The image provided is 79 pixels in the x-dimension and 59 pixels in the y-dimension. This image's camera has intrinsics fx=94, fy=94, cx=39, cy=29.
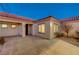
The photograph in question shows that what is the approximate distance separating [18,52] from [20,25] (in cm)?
54

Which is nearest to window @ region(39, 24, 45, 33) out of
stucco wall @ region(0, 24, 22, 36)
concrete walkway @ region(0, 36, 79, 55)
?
concrete walkway @ region(0, 36, 79, 55)

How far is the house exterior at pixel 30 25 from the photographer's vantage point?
6.04 feet

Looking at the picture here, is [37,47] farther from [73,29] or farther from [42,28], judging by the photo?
[73,29]

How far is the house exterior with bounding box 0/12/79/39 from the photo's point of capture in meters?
1.84

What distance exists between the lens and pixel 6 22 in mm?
1858

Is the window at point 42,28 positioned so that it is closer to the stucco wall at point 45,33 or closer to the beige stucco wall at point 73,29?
the stucco wall at point 45,33

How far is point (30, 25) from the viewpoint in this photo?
1.96 metres

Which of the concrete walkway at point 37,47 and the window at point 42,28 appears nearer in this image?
the concrete walkway at point 37,47

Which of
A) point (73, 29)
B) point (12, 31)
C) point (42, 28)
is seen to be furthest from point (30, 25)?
point (73, 29)

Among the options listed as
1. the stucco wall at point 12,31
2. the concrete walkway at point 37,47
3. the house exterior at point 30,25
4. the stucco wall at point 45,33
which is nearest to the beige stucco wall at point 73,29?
the house exterior at point 30,25

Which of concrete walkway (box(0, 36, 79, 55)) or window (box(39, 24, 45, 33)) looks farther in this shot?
window (box(39, 24, 45, 33))

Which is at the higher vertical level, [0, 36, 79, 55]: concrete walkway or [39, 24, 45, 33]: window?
[39, 24, 45, 33]: window

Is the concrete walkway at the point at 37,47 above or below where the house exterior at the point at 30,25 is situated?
below

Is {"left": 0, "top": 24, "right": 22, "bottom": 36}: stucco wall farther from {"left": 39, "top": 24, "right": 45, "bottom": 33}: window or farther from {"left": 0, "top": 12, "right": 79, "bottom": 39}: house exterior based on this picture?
{"left": 39, "top": 24, "right": 45, "bottom": 33}: window
